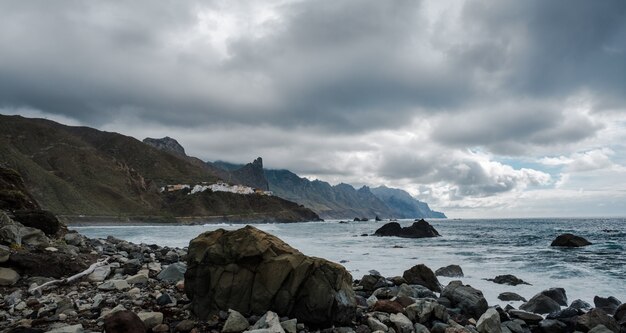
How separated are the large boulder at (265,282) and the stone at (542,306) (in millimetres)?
8650

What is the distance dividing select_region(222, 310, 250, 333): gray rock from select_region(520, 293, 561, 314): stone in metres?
11.4

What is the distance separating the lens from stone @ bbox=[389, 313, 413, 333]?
33.8 ft

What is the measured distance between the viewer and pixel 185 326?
880 centimetres

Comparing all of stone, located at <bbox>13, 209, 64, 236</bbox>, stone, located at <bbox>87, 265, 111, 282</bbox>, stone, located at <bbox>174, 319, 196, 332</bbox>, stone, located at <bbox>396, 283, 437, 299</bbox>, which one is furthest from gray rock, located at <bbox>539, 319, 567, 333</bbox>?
stone, located at <bbox>13, 209, 64, 236</bbox>

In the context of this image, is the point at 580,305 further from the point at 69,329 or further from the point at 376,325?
the point at 69,329

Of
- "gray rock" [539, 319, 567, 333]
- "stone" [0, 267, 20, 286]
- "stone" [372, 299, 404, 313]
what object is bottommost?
"gray rock" [539, 319, 567, 333]

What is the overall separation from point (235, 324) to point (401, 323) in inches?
172

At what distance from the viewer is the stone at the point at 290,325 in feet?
29.2

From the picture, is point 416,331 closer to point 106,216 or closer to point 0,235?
point 0,235

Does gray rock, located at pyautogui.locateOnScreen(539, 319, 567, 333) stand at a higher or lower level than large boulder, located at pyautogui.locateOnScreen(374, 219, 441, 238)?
higher

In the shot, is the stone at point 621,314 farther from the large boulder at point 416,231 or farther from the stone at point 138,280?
the large boulder at point 416,231

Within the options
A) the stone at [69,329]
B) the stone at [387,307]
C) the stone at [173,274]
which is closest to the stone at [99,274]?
the stone at [173,274]

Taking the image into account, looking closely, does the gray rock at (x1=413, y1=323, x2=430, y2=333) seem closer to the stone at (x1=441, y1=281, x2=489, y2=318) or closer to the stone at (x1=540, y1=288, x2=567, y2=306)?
the stone at (x1=441, y1=281, x2=489, y2=318)

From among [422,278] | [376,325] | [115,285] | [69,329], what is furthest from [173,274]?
[422,278]
